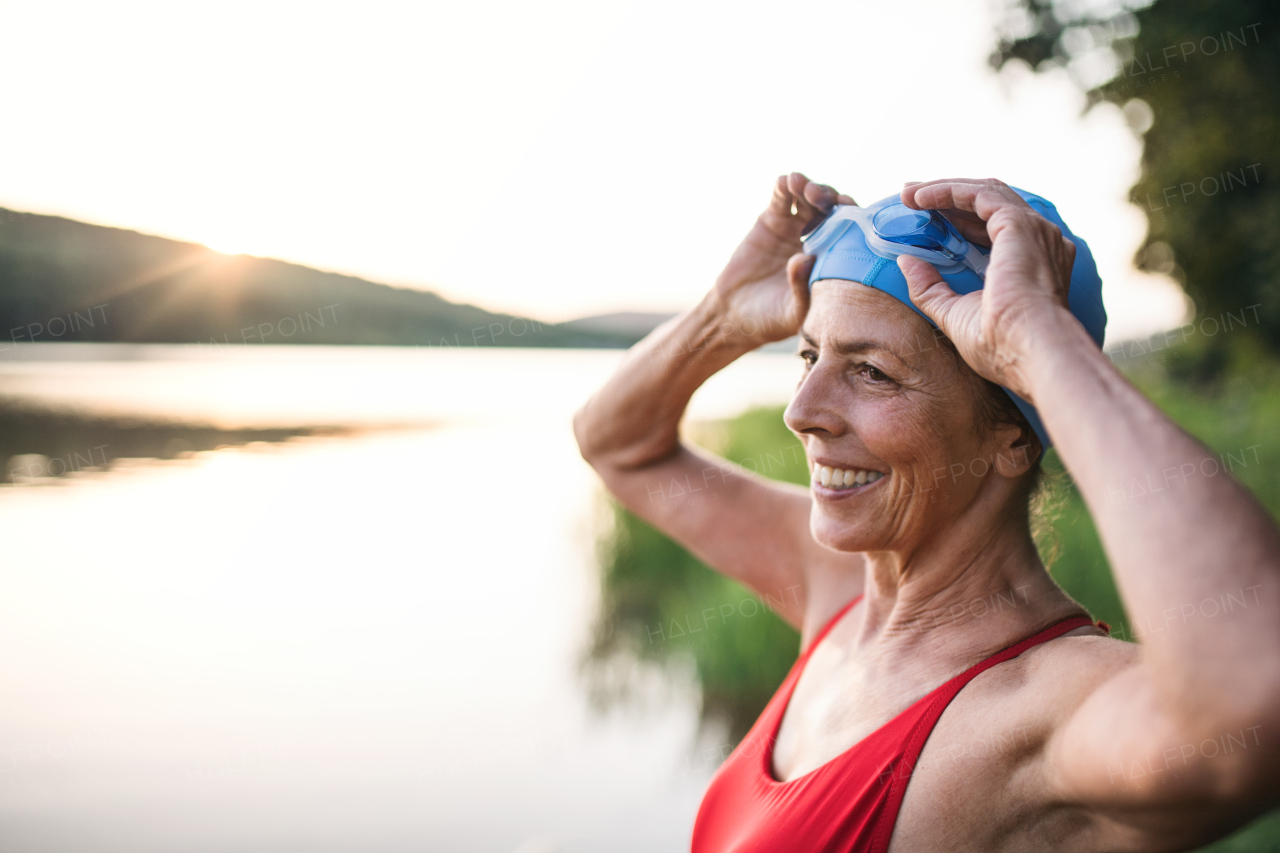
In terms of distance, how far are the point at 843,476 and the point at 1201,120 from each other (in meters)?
13.3

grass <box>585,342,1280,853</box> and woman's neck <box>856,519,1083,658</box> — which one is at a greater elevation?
woman's neck <box>856,519,1083,658</box>

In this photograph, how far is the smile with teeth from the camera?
5.60 ft

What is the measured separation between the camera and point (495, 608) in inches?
434

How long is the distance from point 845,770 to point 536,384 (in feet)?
195

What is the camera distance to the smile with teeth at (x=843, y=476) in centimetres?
171

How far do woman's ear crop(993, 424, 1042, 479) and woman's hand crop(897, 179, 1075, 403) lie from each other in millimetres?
344

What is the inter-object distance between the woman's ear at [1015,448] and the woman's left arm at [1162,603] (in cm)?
49

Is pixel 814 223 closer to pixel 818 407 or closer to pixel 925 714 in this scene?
pixel 818 407

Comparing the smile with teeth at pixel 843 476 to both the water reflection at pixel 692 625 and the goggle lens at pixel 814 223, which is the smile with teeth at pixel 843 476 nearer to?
the goggle lens at pixel 814 223

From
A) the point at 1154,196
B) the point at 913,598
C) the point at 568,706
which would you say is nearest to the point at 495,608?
the point at 568,706

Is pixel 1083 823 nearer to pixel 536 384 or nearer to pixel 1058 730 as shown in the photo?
pixel 1058 730

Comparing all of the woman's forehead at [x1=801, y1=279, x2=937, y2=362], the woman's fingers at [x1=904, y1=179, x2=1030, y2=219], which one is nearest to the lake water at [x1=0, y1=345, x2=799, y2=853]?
the woman's forehead at [x1=801, y1=279, x2=937, y2=362]

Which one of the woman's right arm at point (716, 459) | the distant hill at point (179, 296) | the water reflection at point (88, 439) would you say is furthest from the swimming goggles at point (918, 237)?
the distant hill at point (179, 296)

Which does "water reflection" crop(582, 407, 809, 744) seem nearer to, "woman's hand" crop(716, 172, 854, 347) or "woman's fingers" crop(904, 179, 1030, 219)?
"woman's hand" crop(716, 172, 854, 347)
